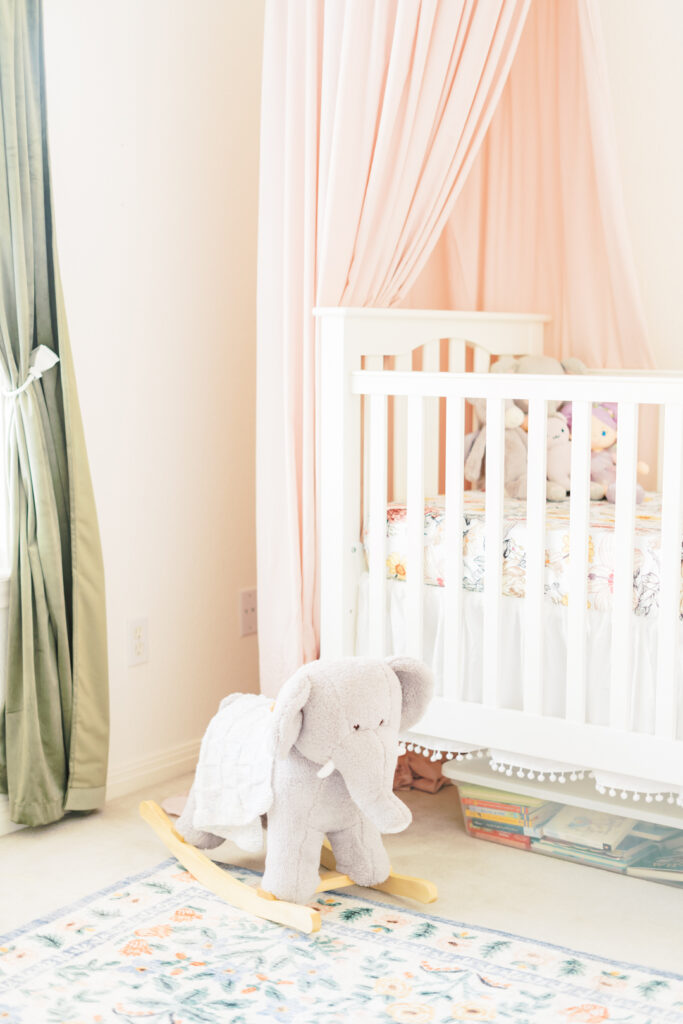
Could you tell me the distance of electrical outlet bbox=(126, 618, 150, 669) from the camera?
8.89 feet

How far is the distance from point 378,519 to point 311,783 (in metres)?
0.59

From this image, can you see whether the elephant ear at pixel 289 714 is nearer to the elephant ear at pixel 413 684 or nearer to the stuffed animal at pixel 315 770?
the stuffed animal at pixel 315 770

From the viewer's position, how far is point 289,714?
1.95 m

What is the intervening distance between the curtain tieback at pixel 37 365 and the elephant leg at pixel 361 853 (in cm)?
105

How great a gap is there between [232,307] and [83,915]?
1.50 metres

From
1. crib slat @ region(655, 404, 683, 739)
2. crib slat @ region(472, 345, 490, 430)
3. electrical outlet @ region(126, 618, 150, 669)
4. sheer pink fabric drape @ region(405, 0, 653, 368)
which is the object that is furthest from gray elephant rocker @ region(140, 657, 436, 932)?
sheer pink fabric drape @ region(405, 0, 653, 368)

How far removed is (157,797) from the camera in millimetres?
2658

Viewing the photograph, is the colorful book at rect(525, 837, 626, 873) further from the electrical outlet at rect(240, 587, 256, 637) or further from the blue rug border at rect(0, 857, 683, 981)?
the electrical outlet at rect(240, 587, 256, 637)

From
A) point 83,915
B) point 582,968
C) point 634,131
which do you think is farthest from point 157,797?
point 634,131

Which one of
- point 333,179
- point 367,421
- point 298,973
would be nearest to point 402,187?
point 333,179

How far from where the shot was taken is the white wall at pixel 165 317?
8.30ft

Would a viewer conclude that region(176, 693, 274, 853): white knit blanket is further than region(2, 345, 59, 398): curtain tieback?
No

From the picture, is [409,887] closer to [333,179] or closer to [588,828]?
[588,828]

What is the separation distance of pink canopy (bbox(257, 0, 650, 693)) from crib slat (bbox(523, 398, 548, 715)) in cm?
53
